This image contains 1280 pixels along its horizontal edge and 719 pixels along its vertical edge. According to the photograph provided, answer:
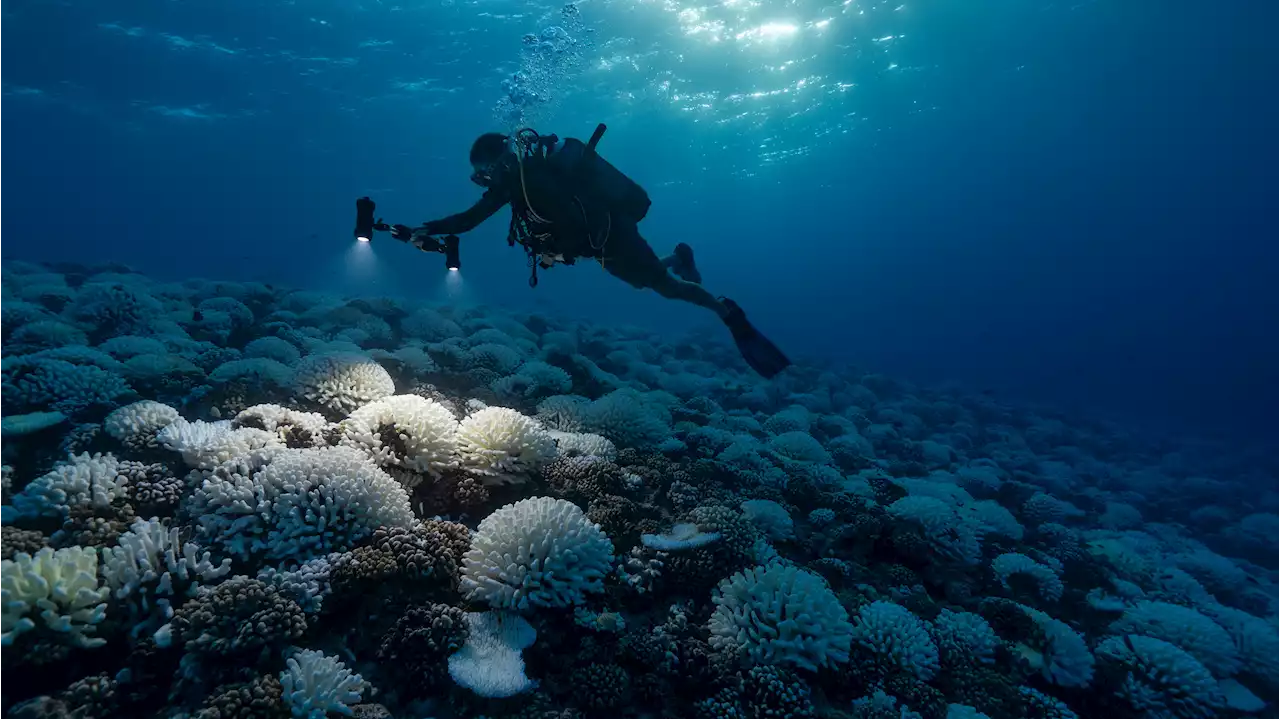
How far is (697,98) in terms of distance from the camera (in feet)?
125

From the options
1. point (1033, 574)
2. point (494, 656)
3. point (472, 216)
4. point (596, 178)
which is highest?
point (596, 178)

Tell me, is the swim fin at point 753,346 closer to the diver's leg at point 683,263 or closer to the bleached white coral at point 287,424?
the diver's leg at point 683,263

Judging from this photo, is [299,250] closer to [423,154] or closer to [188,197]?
[188,197]

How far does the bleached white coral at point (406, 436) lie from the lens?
193 inches

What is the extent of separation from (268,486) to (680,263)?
23.2ft

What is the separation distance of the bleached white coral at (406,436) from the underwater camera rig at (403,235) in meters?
1.80

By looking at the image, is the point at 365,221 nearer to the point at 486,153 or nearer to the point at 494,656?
the point at 486,153

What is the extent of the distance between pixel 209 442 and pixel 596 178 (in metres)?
4.88

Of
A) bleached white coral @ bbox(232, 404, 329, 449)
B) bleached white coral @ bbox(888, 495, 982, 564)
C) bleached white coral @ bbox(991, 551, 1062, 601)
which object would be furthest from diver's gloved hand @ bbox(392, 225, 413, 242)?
bleached white coral @ bbox(991, 551, 1062, 601)

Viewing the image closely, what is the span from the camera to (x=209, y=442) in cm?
468

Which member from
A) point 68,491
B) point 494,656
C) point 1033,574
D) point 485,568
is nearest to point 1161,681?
point 1033,574

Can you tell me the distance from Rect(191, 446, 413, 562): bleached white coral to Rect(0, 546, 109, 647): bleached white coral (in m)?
0.71

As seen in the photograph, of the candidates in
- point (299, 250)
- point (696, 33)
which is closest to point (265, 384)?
point (696, 33)

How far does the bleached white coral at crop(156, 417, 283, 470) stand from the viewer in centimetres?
456
